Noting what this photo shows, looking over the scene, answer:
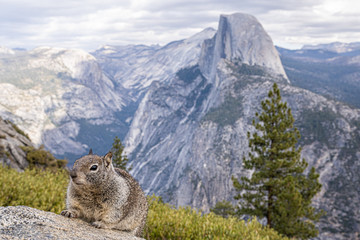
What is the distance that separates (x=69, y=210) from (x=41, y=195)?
603 centimetres

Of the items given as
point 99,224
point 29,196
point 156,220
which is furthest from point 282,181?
point 99,224

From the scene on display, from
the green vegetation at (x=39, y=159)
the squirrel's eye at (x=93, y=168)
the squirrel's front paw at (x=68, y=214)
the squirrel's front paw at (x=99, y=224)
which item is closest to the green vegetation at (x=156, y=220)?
the squirrel's front paw at (x=99, y=224)

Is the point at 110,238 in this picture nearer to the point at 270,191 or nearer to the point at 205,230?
the point at 205,230

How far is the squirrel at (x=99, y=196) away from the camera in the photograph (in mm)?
6262

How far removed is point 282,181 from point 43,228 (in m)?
28.3

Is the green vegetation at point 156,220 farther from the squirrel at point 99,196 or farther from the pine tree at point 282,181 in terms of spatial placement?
the pine tree at point 282,181

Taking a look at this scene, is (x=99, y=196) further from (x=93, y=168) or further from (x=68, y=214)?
(x=68, y=214)

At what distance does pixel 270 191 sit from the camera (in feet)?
108

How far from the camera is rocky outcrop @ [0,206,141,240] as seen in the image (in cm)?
535

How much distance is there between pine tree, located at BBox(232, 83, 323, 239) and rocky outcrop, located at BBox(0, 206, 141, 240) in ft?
86.5

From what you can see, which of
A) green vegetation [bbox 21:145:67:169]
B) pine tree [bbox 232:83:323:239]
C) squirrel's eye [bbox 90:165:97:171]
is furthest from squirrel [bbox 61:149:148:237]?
pine tree [bbox 232:83:323:239]

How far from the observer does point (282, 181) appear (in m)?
30.5

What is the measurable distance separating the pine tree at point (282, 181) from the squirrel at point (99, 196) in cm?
2562

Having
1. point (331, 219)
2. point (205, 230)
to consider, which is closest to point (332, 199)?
point (331, 219)
